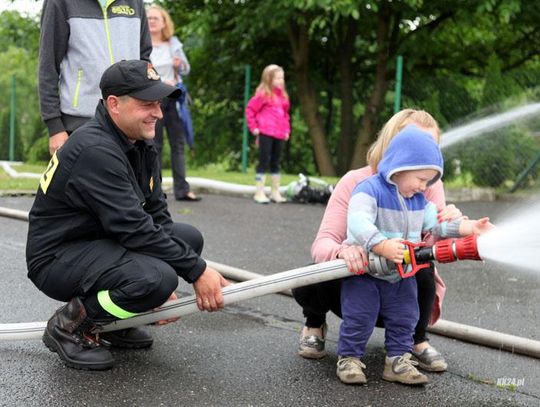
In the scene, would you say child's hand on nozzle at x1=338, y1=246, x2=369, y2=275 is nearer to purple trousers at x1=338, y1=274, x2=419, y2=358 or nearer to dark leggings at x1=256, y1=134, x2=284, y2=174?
purple trousers at x1=338, y1=274, x2=419, y2=358

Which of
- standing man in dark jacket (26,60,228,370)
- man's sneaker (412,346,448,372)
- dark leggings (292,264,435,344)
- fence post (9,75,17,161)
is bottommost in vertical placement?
fence post (9,75,17,161)

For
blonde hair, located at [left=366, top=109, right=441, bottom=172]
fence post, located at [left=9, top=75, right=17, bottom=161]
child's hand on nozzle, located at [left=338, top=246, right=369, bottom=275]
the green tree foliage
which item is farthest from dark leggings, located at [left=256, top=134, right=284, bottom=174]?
fence post, located at [left=9, top=75, right=17, bottom=161]

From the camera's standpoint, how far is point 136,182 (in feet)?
12.3

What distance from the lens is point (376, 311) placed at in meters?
3.62

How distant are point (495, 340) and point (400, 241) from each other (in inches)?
44.4

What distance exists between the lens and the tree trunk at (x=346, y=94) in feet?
52.0

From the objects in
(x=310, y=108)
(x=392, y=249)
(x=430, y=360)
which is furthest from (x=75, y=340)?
(x=310, y=108)

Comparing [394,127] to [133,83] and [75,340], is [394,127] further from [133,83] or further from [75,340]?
[75,340]

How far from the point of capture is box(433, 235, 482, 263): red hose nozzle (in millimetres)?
3371

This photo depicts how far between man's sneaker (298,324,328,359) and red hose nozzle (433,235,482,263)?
0.85m

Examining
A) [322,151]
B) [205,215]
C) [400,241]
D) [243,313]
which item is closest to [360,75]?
[322,151]

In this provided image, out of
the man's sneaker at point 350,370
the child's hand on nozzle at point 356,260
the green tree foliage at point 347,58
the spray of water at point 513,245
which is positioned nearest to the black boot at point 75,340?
the man's sneaker at point 350,370

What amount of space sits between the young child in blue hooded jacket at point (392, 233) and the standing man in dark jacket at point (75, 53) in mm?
2064

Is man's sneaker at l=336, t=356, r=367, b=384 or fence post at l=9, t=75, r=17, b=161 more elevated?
man's sneaker at l=336, t=356, r=367, b=384
